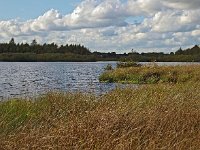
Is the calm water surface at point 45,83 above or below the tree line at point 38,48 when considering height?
below

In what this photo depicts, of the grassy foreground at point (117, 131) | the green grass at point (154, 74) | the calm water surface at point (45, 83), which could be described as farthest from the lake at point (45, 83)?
the grassy foreground at point (117, 131)

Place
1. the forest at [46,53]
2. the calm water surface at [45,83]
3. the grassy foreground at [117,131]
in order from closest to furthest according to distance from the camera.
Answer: the grassy foreground at [117,131] → the calm water surface at [45,83] → the forest at [46,53]

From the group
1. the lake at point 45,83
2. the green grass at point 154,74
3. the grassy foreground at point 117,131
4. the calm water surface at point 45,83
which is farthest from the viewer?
the green grass at point 154,74

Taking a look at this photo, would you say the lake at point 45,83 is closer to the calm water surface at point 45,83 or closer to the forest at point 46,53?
the calm water surface at point 45,83

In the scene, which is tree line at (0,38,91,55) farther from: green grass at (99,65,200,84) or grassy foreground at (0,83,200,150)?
grassy foreground at (0,83,200,150)

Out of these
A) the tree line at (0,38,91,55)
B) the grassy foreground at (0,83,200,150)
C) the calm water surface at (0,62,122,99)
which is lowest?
the calm water surface at (0,62,122,99)

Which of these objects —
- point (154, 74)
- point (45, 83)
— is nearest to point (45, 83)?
point (45, 83)

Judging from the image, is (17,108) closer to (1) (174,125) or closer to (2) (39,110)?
(2) (39,110)

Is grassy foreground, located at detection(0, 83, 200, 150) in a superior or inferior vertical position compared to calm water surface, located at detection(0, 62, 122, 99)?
superior

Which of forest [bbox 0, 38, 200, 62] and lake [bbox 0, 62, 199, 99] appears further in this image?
forest [bbox 0, 38, 200, 62]

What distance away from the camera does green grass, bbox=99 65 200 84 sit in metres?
32.8

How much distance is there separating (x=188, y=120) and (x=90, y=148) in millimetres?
2859

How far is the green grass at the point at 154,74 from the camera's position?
108 feet

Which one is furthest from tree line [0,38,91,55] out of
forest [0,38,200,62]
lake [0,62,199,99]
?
lake [0,62,199,99]
